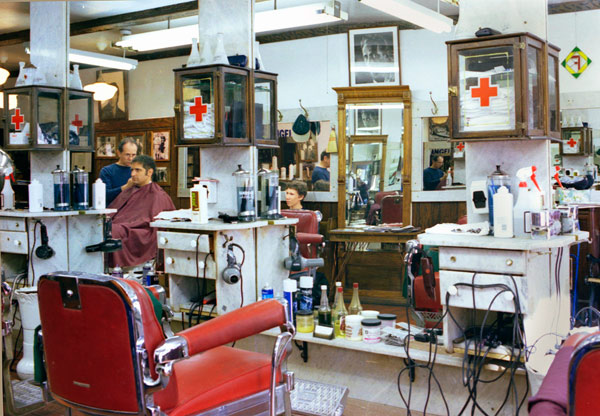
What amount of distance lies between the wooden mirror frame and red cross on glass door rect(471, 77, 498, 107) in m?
3.38

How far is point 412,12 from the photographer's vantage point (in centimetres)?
471

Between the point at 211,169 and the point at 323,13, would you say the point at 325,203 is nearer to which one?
the point at 323,13

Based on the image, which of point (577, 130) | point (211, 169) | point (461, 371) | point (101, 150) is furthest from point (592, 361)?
point (101, 150)

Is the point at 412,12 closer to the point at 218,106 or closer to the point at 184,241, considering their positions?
the point at 218,106

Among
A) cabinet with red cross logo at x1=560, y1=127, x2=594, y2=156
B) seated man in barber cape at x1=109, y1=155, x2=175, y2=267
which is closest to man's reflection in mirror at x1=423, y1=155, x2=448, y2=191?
cabinet with red cross logo at x1=560, y1=127, x2=594, y2=156

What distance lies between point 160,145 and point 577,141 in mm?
4948

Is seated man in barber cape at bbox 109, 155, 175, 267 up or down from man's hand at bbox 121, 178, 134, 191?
down

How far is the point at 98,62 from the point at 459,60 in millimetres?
4715

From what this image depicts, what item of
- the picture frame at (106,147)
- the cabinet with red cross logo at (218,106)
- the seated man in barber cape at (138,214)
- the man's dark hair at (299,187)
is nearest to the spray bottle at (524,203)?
the cabinet with red cross logo at (218,106)

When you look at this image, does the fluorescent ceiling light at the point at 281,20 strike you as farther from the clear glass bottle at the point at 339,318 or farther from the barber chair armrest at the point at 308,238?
the clear glass bottle at the point at 339,318

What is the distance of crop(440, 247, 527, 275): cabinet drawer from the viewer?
102 inches

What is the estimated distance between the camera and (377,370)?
10.3ft

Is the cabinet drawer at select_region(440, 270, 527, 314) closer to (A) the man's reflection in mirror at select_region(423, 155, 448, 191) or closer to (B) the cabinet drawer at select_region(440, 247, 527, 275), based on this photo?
(B) the cabinet drawer at select_region(440, 247, 527, 275)

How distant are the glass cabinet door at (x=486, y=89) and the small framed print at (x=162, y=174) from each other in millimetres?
5622
